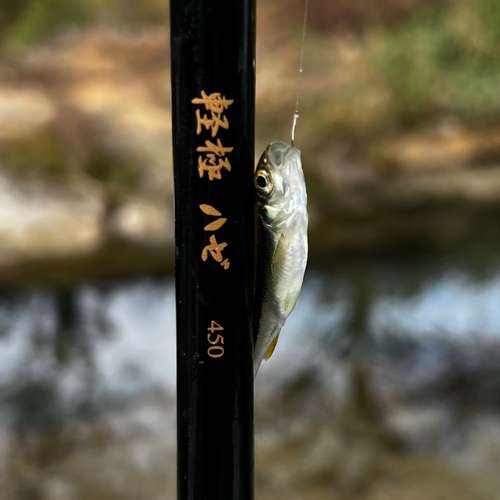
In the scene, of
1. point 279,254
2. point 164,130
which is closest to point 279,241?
point 279,254

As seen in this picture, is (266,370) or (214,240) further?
(266,370)

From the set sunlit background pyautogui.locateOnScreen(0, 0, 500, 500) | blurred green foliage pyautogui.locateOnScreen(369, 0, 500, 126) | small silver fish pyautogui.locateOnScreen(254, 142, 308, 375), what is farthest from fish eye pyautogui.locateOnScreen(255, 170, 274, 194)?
blurred green foliage pyautogui.locateOnScreen(369, 0, 500, 126)

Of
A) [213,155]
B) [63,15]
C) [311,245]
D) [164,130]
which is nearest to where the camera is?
[213,155]

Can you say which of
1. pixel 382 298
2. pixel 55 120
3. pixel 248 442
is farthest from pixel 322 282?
pixel 248 442

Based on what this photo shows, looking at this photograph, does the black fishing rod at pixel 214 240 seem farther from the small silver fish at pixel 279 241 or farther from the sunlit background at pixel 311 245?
the sunlit background at pixel 311 245

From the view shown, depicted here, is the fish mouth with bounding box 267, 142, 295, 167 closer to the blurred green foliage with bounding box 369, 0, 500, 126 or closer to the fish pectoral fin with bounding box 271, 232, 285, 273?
the fish pectoral fin with bounding box 271, 232, 285, 273

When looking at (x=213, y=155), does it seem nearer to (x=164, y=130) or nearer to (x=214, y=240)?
(x=214, y=240)

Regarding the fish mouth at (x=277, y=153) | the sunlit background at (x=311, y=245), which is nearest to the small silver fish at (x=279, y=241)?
the fish mouth at (x=277, y=153)
